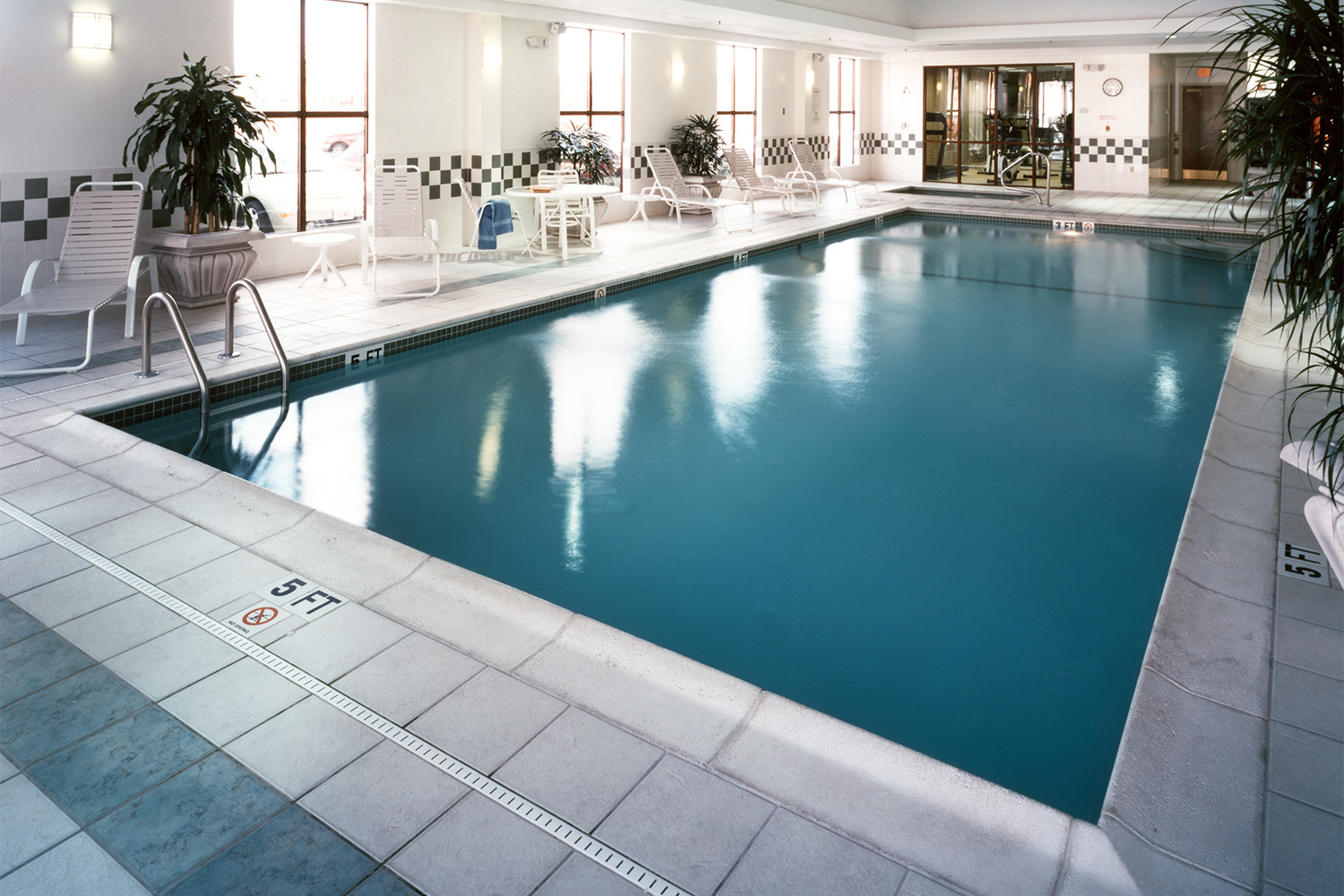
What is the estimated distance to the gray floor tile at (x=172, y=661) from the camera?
7.63ft

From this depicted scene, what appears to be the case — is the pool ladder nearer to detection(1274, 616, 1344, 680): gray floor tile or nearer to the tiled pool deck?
the tiled pool deck

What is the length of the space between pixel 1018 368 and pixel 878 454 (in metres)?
1.83

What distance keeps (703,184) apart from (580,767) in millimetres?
10421

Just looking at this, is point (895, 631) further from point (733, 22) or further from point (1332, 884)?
point (733, 22)

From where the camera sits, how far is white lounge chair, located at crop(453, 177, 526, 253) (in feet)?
27.1

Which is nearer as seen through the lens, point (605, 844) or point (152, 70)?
point (605, 844)

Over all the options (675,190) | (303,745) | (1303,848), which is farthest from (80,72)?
(1303,848)

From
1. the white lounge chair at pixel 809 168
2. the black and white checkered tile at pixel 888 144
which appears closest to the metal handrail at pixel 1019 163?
the black and white checkered tile at pixel 888 144

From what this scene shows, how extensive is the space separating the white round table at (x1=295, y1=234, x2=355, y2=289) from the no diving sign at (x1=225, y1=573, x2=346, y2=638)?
4.42 metres

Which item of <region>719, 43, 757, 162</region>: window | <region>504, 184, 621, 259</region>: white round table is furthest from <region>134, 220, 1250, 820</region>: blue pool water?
<region>719, 43, 757, 162</region>: window

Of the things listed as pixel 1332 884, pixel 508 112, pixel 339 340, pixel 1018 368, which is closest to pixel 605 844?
pixel 1332 884

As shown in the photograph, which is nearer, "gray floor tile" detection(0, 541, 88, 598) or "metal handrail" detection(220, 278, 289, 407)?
"gray floor tile" detection(0, 541, 88, 598)

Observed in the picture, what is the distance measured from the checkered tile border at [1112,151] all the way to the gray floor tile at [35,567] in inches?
581

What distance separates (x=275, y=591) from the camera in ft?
9.19
